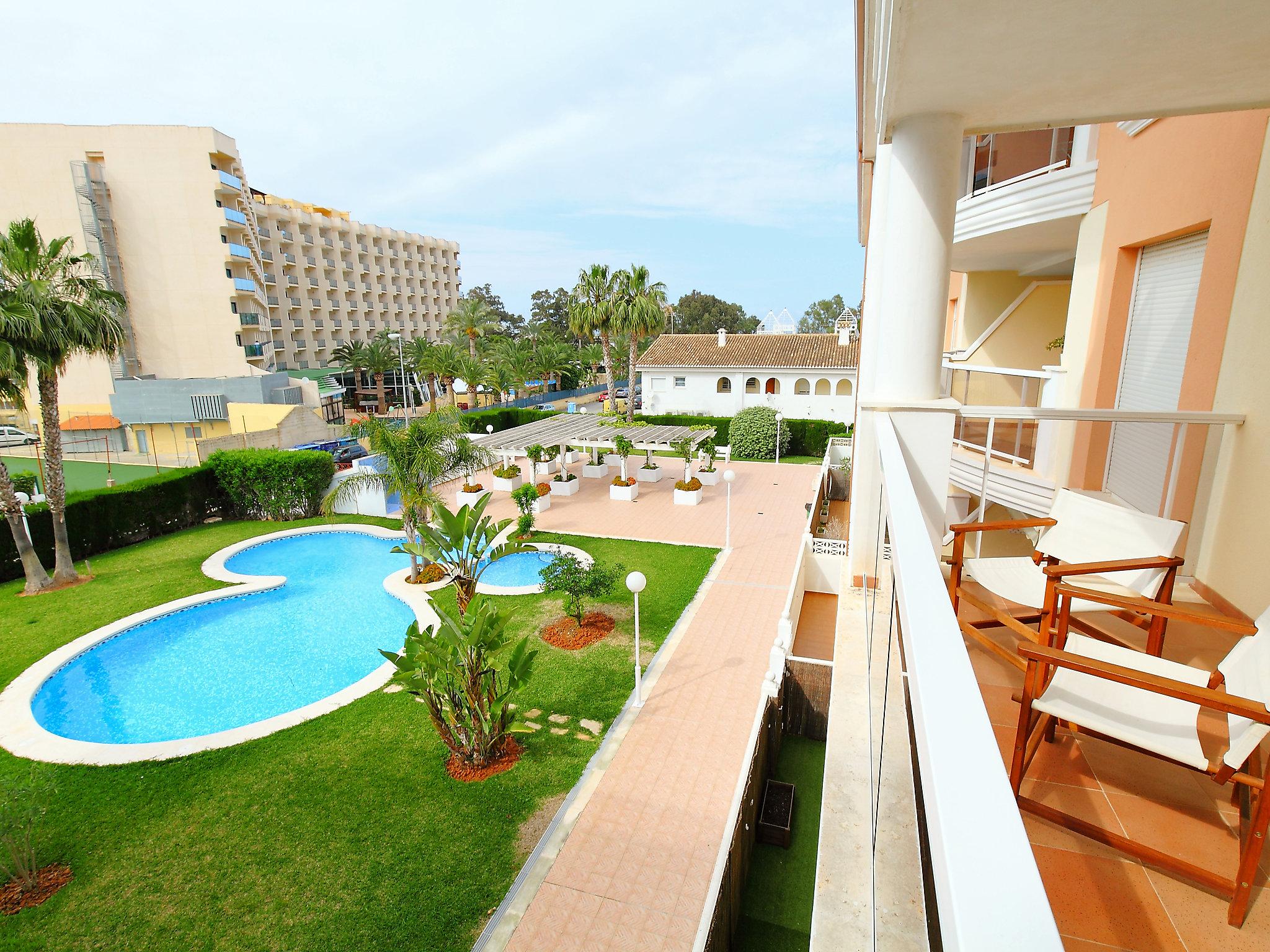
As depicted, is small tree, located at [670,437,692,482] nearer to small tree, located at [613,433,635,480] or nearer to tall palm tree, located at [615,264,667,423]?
small tree, located at [613,433,635,480]

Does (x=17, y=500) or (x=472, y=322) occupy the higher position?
(x=472, y=322)

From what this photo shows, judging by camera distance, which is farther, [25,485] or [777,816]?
[25,485]

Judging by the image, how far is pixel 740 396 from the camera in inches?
1534

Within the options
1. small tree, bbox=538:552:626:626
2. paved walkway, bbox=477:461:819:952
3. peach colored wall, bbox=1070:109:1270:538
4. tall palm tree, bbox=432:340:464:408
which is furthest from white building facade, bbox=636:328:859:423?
peach colored wall, bbox=1070:109:1270:538

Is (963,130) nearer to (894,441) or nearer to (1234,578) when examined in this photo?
(894,441)

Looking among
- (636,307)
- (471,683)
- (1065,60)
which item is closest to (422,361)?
(636,307)

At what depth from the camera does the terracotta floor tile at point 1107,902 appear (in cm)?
211

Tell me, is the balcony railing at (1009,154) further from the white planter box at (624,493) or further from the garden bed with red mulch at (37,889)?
the garden bed with red mulch at (37,889)

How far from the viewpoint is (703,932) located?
573cm

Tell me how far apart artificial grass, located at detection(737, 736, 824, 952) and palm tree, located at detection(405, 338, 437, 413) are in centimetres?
3843

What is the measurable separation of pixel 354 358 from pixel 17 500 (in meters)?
38.4

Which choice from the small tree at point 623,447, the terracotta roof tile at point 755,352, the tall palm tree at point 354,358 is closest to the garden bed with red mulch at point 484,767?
the small tree at point 623,447

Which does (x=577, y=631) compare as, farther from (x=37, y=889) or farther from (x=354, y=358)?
(x=354, y=358)

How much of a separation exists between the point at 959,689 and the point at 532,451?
20.4 meters
